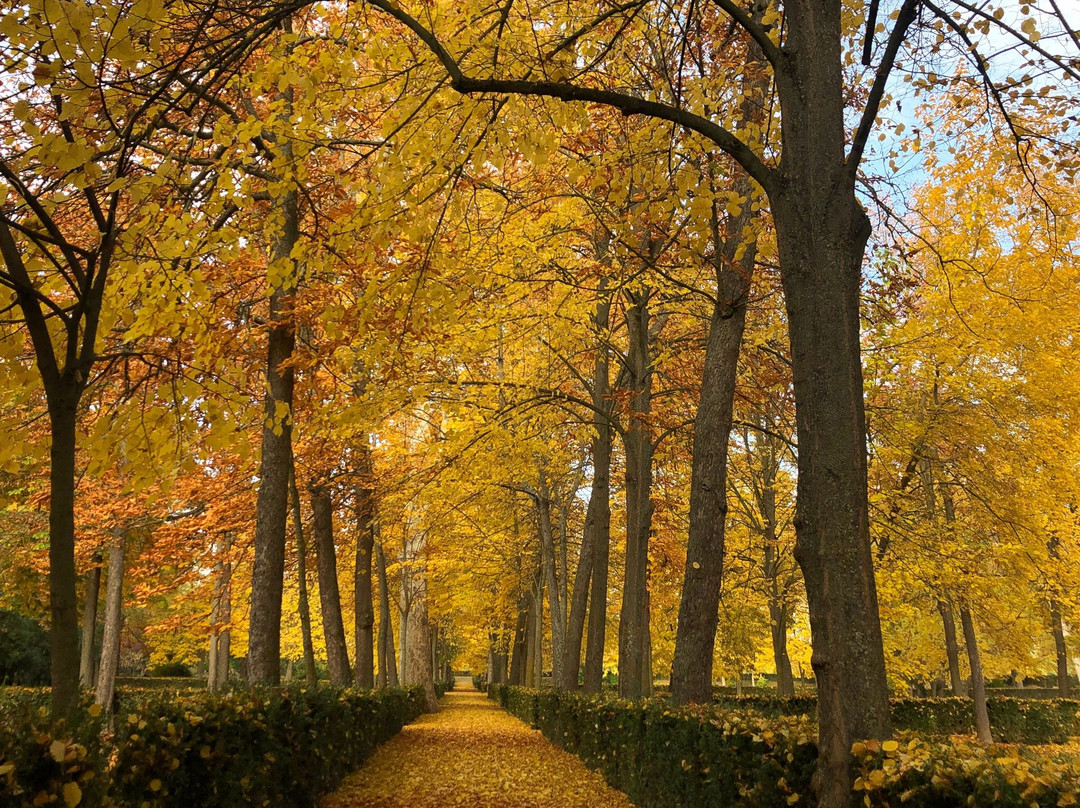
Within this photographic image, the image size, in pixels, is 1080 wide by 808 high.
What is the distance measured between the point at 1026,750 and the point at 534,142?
410 centimetres

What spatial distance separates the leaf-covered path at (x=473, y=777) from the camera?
24.4ft

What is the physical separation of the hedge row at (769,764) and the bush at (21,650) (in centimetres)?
1898

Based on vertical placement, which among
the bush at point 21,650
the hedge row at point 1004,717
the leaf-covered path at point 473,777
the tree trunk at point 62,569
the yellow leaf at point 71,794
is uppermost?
the tree trunk at point 62,569

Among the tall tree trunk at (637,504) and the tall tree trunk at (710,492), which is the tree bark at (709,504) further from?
the tall tree trunk at (637,504)

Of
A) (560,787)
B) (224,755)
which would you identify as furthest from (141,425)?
(560,787)

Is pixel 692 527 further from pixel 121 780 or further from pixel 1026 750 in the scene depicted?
pixel 121 780

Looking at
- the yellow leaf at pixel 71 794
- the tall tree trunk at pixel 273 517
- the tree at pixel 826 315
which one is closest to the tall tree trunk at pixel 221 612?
the tall tree trunk at pixel 273 517

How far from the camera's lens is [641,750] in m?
7.04

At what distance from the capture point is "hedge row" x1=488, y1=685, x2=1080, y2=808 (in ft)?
8.80

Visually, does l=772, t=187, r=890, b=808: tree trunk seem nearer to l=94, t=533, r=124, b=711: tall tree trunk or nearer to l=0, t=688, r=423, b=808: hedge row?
l=0, t=688, r=423, b=808: hedge row

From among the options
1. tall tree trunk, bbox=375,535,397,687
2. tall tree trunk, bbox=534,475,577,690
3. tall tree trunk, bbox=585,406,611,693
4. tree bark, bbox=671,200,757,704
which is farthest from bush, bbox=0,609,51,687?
tree bark, bbox=671,200,757,704

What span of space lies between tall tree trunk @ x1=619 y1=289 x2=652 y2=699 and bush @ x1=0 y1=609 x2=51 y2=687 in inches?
733

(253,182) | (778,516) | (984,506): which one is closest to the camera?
(253,182)

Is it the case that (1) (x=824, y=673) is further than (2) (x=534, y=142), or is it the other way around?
(2) (x=534, y=142)
